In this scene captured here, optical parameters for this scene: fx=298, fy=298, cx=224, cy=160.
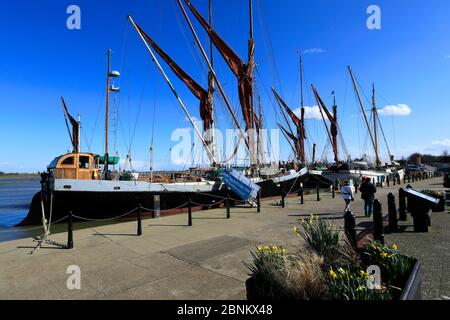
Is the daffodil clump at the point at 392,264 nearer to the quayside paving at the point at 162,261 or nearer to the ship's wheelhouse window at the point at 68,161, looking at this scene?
the quayside paving at the point at 162,261

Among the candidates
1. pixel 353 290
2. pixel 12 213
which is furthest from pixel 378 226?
pixel 12 213

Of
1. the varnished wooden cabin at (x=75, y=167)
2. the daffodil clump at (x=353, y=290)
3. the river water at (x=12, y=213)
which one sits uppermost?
the varnished wooden cabin at (x=75, y=167)

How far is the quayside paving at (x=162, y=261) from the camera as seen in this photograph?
484 cm

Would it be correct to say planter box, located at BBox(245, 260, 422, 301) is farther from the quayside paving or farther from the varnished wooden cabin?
the varnished wooden cabin

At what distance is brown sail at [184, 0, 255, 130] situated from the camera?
24.4 meters

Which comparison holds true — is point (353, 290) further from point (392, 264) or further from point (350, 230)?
point (350, 230)

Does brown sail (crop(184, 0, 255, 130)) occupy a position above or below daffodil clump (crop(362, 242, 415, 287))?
above

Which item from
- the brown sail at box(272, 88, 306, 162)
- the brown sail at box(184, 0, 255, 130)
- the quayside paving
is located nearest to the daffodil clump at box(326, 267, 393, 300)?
the quayside paving

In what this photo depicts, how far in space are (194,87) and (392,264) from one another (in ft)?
74.7

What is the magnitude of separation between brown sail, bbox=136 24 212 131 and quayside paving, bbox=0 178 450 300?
15842mm

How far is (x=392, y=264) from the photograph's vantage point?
144 inches

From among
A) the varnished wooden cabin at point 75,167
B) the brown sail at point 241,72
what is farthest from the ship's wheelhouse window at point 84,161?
the brown sail at point 241,72

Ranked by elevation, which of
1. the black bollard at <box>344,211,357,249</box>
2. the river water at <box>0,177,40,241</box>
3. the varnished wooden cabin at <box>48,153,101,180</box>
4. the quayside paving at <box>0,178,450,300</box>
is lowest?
the river water at <box>0,177,40,241</box>

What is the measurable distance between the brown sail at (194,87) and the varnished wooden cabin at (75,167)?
9.75m
